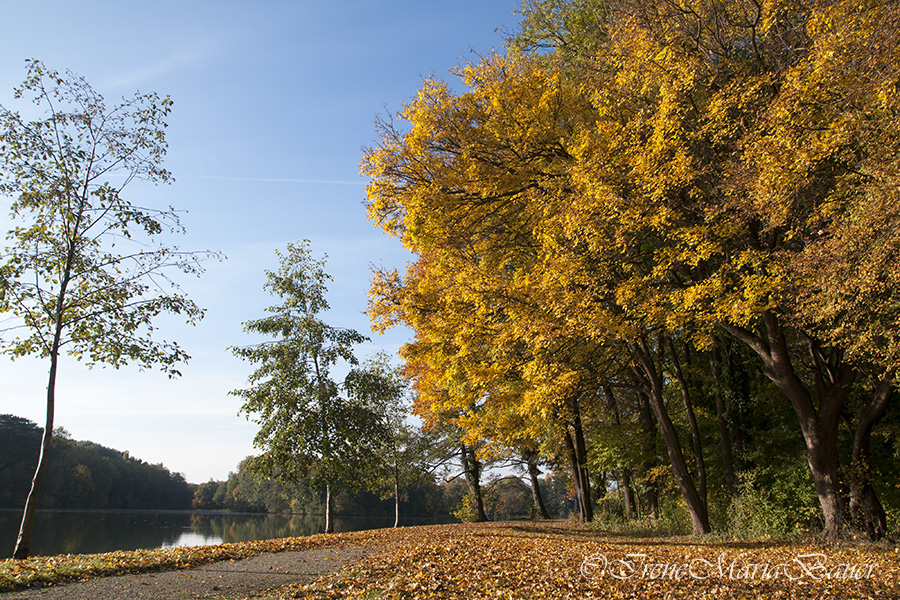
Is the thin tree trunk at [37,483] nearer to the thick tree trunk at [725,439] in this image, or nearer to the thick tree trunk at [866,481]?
the thick tree trunk at [866,481]

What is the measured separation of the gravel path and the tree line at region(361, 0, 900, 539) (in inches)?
212

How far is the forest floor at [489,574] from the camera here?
593 centimetres

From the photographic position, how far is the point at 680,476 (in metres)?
12.1

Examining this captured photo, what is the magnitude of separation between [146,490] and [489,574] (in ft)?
276

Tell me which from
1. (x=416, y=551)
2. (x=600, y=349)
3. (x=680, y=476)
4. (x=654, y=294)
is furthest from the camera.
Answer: (x=600, y=349)

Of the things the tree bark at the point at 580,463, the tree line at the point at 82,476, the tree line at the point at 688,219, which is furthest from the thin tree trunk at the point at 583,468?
the tree line at the point at 82,476

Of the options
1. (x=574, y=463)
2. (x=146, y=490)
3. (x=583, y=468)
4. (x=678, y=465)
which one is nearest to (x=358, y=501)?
(x=146, y=490)

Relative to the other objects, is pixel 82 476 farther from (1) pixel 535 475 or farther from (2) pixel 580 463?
(2) pixel 580 463

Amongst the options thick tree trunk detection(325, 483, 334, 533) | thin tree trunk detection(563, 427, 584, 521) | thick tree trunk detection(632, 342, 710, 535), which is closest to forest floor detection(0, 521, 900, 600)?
thick tree trunk detection(632, 342, 710, 535)

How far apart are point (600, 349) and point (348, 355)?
848cm

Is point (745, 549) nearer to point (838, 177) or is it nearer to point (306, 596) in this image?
point (838, 177)

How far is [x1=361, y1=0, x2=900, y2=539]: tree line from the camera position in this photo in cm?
723

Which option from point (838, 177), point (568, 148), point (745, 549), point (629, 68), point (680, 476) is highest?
point (629, 68)

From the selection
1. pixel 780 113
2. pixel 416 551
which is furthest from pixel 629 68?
pixel 416 551
